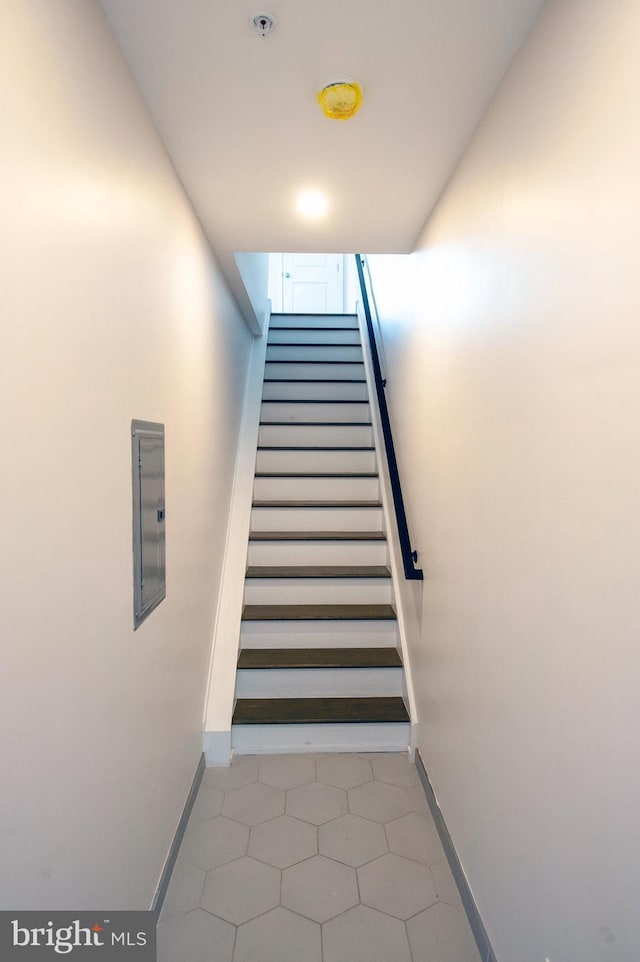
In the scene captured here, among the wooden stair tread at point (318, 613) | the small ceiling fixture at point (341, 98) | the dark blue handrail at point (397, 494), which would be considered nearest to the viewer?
the small ceiling fixture at point (341, 98)

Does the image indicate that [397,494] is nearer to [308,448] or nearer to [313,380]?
[308,448]

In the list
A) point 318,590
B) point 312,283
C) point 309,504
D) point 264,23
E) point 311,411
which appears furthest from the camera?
point 312,283

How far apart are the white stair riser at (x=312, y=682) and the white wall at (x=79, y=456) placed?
74cm

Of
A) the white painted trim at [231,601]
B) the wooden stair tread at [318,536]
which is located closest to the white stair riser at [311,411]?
the white painted trim at [231,601]

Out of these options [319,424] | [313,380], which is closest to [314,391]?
[313,380]

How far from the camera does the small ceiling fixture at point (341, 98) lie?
1.31 metres

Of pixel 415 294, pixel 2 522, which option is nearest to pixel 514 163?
pixel 415 294

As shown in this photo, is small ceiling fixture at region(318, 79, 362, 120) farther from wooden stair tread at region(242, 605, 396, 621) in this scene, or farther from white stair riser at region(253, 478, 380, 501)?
white stair riser at region(253, 478, 380, 501)

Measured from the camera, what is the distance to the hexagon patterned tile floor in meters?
1.45

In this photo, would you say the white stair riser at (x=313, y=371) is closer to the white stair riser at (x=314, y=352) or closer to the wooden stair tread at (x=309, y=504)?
the white stair riser at (x=314, y=352)

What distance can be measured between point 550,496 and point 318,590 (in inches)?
75.2

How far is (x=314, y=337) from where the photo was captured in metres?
4.62

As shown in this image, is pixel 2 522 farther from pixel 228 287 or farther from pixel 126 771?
pixel 228 287

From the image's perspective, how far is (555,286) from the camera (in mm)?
1040
